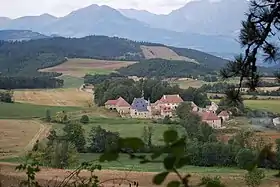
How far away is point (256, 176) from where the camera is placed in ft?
43.8

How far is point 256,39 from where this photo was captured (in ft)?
13.3

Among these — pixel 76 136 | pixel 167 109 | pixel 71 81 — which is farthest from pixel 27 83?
pixel 76 136

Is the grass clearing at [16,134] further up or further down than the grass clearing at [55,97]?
further down

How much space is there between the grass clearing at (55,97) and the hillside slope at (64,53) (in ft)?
73.5

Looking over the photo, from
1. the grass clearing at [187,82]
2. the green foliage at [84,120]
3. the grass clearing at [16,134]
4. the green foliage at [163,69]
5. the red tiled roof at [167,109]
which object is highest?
the green foliage at [163,69]

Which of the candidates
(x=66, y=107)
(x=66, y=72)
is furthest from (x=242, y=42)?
(x=66, y=72)

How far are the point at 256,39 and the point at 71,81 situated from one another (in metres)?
66.0

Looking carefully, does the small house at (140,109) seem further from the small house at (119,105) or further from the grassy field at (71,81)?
the grassy field at (71,81)

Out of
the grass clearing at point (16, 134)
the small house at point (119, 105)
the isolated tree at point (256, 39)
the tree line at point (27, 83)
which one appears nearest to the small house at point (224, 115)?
the small house at point (119, 105)

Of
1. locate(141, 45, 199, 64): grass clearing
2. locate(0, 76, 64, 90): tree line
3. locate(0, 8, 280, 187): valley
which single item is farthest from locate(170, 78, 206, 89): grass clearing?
locate(141, 45, 199, 64): grass clearing

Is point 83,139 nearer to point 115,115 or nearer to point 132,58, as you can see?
point 115,115

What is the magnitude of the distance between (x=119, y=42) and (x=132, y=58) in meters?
28.8

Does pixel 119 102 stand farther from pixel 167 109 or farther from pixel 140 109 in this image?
pixel 167 109

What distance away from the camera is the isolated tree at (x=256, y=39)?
3955 millimetres
